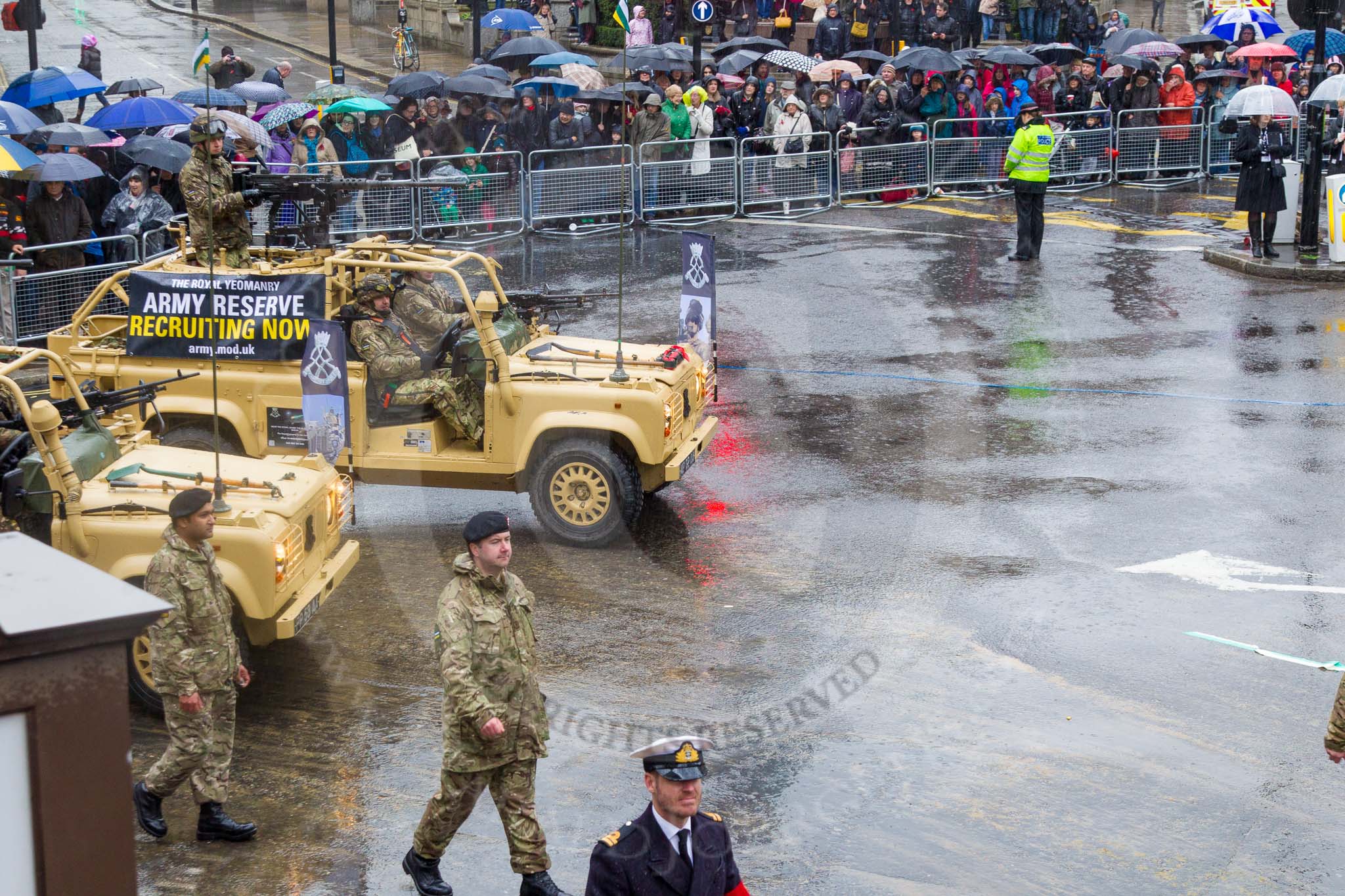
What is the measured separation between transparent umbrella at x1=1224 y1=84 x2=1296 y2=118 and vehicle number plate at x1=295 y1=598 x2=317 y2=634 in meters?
14.6

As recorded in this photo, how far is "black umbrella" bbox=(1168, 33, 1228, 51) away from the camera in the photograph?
2859 cm

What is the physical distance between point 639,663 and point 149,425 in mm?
4097

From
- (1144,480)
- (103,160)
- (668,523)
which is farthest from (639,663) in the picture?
(103,160)

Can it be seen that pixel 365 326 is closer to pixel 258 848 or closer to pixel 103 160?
pixel 258 848

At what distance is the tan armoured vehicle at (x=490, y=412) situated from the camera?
11.1m

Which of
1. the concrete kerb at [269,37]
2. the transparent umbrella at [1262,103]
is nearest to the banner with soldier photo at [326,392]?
the transparent umbrella at [1262,103]

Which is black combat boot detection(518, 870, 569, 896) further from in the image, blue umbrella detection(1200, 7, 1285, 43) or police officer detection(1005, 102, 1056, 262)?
blue umbrella detection(1200, 7, 1285, 43)

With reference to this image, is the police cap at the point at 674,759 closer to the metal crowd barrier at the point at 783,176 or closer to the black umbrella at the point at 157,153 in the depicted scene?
the black umbrella at the point at 157,153

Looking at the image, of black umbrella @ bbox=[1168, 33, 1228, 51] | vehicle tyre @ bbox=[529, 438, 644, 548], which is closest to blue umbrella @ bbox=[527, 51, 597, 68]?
black umbrella @ bbox=[1168, 33, 1228, 51]

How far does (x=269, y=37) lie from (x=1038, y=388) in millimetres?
32810

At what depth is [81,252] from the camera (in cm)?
1700

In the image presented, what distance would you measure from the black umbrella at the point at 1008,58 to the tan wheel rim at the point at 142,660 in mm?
19866

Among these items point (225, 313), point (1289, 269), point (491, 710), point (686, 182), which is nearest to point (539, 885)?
point (491, 710)

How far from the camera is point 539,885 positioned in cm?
658
